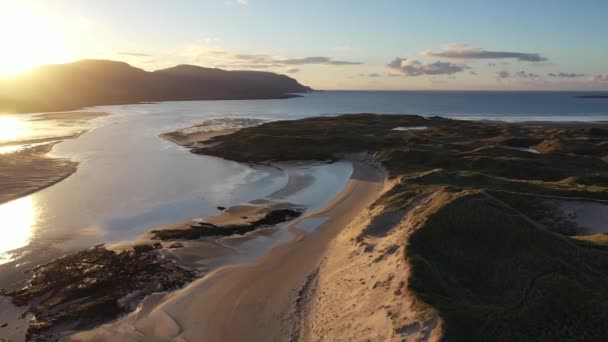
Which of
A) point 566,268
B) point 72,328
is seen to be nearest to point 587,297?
point 566,268

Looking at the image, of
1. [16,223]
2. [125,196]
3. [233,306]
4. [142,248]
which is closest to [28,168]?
[125,196]

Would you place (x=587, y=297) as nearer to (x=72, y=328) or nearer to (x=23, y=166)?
(x=72, y=328)

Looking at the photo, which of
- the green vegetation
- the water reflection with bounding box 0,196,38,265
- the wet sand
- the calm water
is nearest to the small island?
the green vegetation

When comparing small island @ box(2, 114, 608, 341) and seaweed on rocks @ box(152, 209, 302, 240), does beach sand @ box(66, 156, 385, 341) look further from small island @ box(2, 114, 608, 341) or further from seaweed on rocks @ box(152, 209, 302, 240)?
seaweed on rocks @ box(152, 209, 302, 240)

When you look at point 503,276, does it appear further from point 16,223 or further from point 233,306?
point 16,223

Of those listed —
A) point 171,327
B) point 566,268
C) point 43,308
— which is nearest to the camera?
point 566,268

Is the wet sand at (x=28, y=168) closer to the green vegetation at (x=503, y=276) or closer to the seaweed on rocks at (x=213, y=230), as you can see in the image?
the seaweed on rocks at (x=213, y=230)
